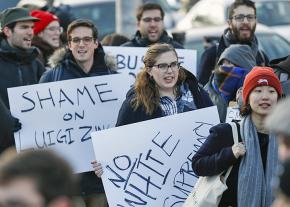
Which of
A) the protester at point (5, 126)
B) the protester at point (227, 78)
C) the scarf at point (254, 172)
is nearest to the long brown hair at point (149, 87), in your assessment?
the protester at point (227, 78)

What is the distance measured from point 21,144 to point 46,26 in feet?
9.73

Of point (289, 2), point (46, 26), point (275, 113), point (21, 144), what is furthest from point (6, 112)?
point (289, 2)

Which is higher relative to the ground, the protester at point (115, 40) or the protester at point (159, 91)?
the protester at point (159, 91)

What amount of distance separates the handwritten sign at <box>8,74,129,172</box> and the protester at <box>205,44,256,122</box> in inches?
28.0

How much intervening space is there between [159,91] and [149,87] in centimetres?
8

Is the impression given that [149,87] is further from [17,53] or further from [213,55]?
[213,55]

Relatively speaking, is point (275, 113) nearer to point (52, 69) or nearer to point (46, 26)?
point (52, 69)

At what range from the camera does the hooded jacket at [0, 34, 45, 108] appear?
31.6ft

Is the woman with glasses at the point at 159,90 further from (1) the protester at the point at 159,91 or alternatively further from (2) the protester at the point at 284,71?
(2) the protester at the point at 284,71

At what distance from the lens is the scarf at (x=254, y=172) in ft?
22.8

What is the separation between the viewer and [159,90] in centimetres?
831

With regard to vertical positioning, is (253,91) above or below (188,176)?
above

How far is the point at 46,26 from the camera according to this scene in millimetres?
11562

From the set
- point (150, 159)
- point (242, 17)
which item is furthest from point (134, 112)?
point (242, 17)
